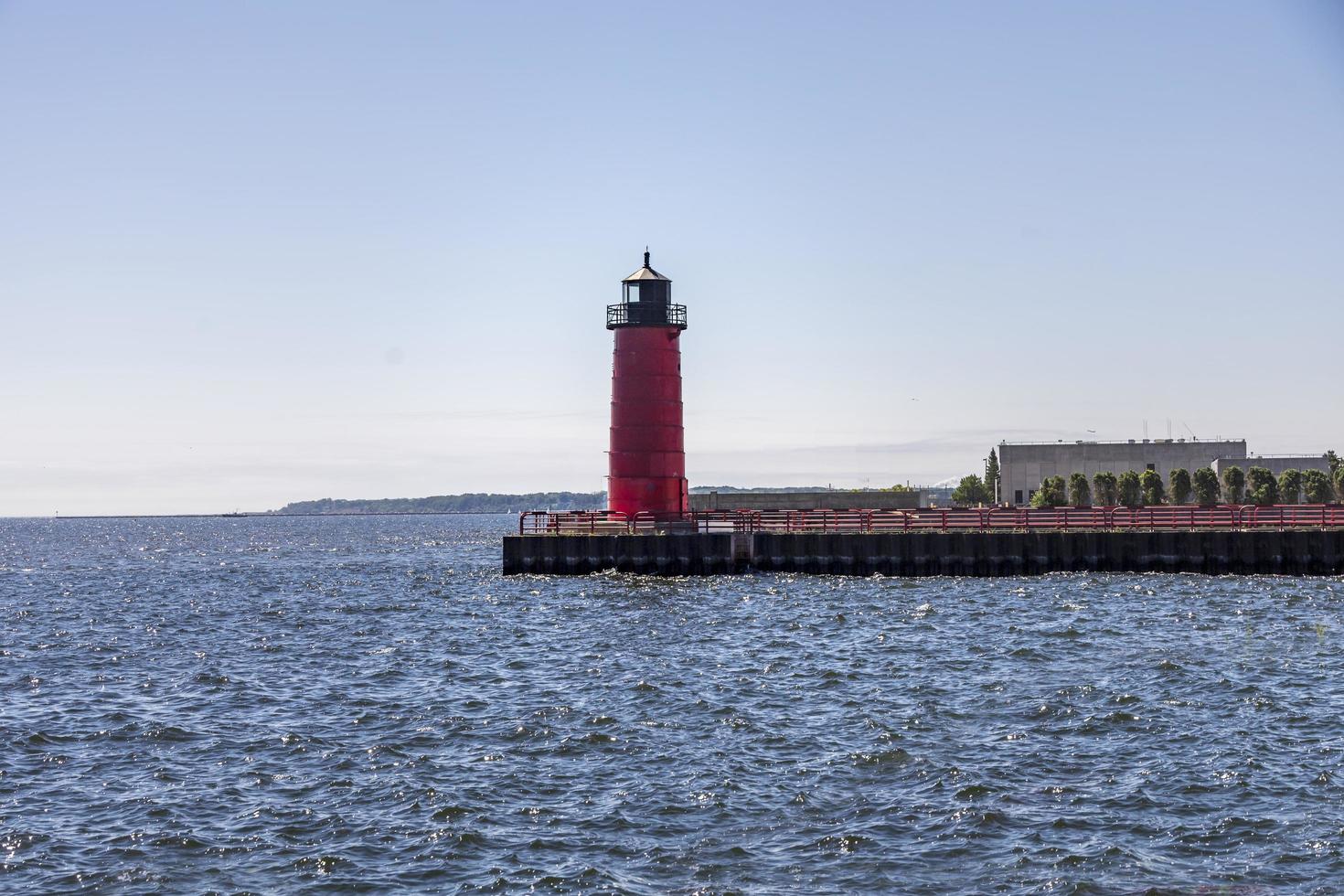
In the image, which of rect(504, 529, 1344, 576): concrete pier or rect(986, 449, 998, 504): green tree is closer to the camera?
rect(504, 529, 1344, 576): concrete pier

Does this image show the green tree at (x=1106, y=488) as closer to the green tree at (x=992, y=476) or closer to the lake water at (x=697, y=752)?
the green tree at (x=992, y=476)

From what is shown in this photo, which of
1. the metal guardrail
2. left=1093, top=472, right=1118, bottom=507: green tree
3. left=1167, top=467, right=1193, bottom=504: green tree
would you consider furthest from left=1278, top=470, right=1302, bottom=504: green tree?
the metal guardrail

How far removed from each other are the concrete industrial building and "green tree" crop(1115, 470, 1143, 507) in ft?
25.9

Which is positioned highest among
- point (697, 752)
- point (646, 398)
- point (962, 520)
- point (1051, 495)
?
point (646, 398)

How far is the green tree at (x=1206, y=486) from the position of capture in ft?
282

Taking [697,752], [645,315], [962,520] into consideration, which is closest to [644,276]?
[645,315]

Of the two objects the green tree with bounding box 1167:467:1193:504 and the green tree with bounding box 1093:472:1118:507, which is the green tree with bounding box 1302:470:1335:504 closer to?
the green tree with bounding box 1167:467:1193:504

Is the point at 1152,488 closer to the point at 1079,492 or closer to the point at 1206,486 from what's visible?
the point at 1206,486

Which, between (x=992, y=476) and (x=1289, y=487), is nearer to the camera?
(x=1289, y=487)

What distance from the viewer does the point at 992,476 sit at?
10306 centimetres

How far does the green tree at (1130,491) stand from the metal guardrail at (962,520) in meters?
32.8

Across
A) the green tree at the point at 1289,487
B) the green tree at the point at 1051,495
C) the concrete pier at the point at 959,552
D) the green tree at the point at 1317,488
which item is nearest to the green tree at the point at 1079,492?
the green tree at the point at 1051,495

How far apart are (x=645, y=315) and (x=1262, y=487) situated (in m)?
51.0

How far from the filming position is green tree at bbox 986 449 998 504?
330 ft
